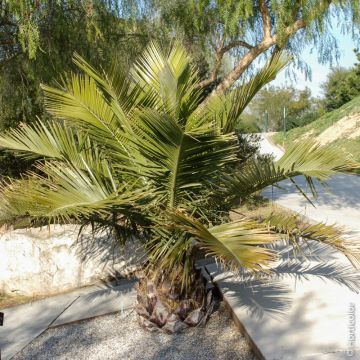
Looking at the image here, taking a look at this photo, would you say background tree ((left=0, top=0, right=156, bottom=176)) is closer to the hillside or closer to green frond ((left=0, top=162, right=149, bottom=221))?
green frond ((left=0, top=162, right=149, bottom=221))

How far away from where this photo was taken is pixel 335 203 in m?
8.34

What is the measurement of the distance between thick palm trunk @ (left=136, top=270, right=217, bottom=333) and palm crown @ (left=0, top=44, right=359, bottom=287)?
5.8 inches

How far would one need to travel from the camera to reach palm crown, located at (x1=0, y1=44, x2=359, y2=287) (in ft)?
9.93

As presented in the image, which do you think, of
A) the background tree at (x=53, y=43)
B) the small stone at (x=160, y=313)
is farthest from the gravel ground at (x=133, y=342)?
the background tree at (x=53, y=43)

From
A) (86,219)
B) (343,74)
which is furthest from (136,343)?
(343,74)

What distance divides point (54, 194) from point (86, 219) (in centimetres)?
59

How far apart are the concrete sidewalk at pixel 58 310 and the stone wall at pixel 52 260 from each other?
21cm

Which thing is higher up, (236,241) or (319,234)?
(236,241)

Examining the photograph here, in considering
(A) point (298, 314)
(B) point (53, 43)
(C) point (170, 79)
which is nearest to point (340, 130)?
(B) point (53, 43)

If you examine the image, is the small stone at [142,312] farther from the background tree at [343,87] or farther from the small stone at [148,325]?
the background tree at [343,87]

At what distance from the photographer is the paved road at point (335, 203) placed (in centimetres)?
701

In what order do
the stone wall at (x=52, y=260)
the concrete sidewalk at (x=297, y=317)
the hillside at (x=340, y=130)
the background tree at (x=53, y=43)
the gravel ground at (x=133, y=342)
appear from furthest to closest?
the hillside at (x=340, y=130)
the background tree at (x=53, y=43)
the stone wall at (x=52, y=260)
the gravel ground at (x=133, y=342)
the concrete sidewalk at (x=297, y=317)

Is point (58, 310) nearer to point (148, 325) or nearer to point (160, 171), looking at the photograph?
point (148, 325)

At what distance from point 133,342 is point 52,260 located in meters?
1.99
